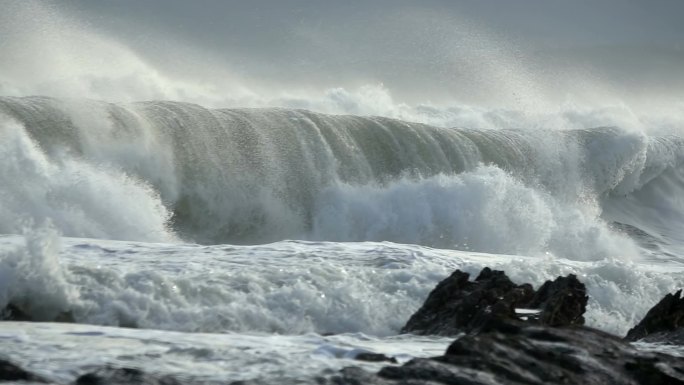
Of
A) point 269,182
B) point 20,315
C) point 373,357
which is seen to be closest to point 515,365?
point 373,357

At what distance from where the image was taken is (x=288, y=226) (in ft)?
63.9

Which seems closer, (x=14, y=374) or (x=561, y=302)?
(x=14, y=374)

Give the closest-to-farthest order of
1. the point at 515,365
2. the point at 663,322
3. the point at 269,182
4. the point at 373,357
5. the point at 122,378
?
the point at 122,378 → the point at 515,365 → the point at 373,357 → the point at 663,322 → the point at 269,182

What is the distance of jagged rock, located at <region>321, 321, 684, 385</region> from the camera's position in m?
6.23

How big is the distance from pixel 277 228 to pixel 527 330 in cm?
1256

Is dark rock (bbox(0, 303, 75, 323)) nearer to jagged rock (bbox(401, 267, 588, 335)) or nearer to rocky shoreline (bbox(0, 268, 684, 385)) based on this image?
jagged rock (bbox(401, 267, 588, 335))

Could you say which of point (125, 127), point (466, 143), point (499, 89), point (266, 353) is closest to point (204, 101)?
point (466, 143)

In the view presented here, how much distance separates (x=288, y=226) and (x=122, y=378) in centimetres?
1333

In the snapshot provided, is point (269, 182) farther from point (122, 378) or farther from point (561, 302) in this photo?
point (122, 378)

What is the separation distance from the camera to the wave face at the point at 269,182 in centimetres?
1627

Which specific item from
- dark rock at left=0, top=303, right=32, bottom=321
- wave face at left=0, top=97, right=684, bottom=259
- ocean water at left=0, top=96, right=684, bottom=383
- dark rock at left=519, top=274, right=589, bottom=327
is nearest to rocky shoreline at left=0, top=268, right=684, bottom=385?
ocean water at left=0, top=96, right=684, bottom=383

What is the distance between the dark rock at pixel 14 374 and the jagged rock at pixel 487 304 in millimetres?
3441

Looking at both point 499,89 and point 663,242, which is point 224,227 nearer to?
point 663,242

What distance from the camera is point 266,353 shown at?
291 inches
